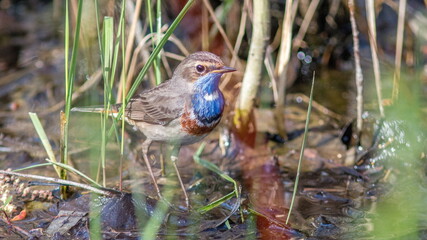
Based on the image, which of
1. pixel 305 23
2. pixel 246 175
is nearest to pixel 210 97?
pixel 246 175

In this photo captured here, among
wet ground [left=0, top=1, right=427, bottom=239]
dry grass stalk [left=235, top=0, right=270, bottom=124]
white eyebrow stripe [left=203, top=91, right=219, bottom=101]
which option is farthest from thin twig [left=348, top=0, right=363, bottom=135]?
white eyebrow stripe [left=203, top=91, right=219, bottom=101]

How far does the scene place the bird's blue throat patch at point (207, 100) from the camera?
225 inches

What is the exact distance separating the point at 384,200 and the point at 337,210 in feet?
1.57

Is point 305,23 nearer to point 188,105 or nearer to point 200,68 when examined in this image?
point 200,68

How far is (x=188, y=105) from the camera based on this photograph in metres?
5.76

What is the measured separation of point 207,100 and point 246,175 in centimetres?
112

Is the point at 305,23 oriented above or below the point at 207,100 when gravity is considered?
above

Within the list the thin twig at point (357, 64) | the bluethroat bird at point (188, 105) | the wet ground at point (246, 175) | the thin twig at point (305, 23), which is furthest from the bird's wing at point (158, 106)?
the thin twig at point (305, 23)

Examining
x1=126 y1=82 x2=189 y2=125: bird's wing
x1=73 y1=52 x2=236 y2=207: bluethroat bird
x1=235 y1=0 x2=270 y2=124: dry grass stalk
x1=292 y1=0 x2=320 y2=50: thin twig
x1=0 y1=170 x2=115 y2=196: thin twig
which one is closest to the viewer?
x1=0 y1=170 x2=115 y2=196: thin twig

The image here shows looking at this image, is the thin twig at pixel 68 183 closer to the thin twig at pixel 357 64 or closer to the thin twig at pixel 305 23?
the thin twig at pixel 357 64

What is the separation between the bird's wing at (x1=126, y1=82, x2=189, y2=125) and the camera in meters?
5.82

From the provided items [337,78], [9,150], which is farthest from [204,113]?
[337,78]

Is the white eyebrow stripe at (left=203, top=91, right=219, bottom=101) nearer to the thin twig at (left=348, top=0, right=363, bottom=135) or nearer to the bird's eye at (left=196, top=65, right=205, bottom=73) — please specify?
the bird's eye at (left=196, top=65, right=205, bottom=73)

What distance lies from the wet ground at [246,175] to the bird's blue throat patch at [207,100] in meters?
0.71
